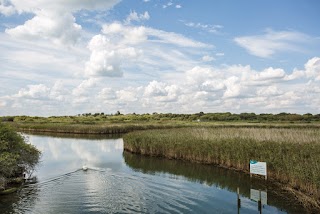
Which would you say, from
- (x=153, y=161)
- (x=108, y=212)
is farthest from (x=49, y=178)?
(x=153, y=161)

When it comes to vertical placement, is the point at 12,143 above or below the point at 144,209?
above

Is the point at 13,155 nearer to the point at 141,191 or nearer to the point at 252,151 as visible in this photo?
the point at 141,191

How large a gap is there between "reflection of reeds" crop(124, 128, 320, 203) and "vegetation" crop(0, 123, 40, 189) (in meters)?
11.4

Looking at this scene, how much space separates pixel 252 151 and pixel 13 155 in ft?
45.3

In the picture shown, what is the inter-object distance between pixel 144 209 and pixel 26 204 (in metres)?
4.86

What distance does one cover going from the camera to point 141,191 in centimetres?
1460

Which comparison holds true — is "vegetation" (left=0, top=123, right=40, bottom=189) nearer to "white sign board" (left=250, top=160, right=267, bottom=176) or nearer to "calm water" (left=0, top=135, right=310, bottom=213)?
"calm water" (left=0, top=135, right=310, bottom=213)

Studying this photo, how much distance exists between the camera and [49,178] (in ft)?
57.8

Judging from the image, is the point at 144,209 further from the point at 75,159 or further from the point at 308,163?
the point at 75,159

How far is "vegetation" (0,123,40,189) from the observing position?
15156 mm

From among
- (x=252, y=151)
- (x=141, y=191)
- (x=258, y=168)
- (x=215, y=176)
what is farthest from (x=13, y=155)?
(x=252, y=151)

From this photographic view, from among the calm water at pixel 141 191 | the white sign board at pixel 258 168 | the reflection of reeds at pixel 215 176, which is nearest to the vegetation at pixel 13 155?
the calm water at pixel 141 191

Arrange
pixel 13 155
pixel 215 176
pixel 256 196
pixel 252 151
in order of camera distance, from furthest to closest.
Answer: pixel 252 151
pixel 215 176
pixel 13 155
pixel 256 196

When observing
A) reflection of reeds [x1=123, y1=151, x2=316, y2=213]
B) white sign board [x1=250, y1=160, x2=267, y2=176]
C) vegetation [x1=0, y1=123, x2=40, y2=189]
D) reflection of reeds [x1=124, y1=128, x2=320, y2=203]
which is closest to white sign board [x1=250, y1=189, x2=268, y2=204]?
reflection of reeds [x1=123, y1=151, x2=316, y2=213]
